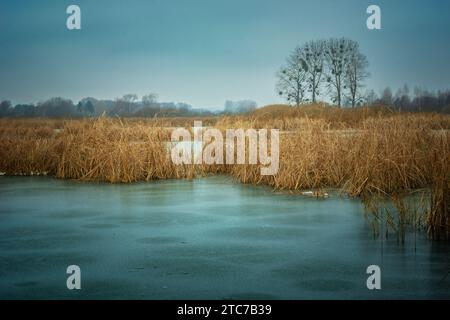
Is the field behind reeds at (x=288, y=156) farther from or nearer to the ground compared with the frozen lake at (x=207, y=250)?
farther from the ground

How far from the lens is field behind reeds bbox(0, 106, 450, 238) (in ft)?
22.6

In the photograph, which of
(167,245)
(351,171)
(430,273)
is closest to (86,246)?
(167,245)

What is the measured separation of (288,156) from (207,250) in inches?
143

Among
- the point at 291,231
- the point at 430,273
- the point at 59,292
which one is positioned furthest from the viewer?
the point at 291,231

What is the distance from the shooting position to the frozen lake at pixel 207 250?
11.2 feet

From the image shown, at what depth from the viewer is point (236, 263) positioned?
4.02m

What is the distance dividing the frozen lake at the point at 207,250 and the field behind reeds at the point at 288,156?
1.81 ft

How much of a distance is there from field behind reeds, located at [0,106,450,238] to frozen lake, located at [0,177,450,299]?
0.55m

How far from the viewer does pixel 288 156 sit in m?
7.84

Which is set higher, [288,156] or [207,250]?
[288,156]

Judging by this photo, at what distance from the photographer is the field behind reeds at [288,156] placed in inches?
272

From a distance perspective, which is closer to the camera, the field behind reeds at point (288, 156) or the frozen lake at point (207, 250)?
the frozen lake at point (207, 250)
